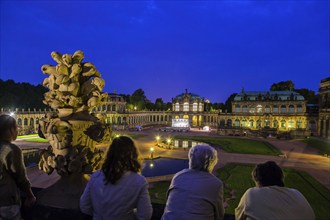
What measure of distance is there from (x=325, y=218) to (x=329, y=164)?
19.9 meters

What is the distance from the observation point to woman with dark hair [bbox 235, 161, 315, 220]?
321 centimetres

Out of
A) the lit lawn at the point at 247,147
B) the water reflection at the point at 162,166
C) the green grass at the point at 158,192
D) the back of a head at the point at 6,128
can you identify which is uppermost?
the back of a head at the point at 6,128

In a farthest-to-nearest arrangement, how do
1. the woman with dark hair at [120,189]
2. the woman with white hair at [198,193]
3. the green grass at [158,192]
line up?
the green grass at [158,192] < the woman with white hair at [198,193] < the woman with dark hair at [120,189]

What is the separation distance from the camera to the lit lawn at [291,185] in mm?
16939

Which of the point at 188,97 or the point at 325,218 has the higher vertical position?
the point at 188,97

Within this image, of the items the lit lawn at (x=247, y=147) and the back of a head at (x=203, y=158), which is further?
the lit lawn at (x=247, y=147)

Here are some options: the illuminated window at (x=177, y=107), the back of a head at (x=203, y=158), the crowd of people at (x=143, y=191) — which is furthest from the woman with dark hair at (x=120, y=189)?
the illuminated window at (x=177, y=107)

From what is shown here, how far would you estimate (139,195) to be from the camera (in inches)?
126

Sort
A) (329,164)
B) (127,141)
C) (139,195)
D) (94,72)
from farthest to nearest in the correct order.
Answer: (329,164) → (94,72) → (127,141) → (139,195)

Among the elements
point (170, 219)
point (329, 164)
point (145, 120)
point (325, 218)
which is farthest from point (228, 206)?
point (145, 120)

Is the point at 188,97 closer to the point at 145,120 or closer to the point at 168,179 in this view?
the point at 145,120

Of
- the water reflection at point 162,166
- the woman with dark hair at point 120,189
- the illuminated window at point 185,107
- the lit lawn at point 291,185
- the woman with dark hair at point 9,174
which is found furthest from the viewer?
the illuminated window at point 185,107

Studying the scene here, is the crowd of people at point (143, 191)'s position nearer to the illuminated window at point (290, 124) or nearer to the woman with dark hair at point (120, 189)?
the woman with dark hair at point (120, 189)

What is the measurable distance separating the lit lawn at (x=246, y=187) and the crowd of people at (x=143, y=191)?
12091mm
